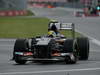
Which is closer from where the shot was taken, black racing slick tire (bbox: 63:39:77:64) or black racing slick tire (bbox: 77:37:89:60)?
black racing slick tire (bbox: 63:39:77:64)

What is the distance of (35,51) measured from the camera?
15.9 metres

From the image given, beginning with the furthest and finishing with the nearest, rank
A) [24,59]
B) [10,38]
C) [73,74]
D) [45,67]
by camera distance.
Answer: [10,38]
[24,59]
[45,67]
[73,74]

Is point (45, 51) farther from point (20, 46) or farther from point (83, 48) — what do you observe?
point (83, 48)

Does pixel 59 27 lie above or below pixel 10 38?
above

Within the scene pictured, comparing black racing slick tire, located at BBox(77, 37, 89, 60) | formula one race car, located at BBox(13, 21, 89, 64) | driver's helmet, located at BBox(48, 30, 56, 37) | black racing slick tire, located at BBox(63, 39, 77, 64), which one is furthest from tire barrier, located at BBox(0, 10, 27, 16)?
black racing slick tire, located at BBox(63, 39, 77, 64)

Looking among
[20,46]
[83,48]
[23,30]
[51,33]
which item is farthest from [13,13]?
[20,46]

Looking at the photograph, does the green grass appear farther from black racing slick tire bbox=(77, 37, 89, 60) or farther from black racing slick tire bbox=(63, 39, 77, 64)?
black racing slick tire bbox=(63, 39, 77, 64)

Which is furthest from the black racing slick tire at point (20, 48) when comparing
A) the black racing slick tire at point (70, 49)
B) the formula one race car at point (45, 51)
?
the black racing slick tire at point (70, 49)

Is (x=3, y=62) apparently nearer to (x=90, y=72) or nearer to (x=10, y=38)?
(x=90, y=72)

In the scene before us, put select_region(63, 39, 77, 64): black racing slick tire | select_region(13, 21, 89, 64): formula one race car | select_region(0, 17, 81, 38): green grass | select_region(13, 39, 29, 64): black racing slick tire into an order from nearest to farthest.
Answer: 1. select_region(13, 21, 89, 64): formula one race car
2. select_region(63, 39, 77, 64): black racing slick tire
3. select_region(13, 39, 29, 64): black racing slick tire
4. select_region(0, 17, 81, 38): green grass

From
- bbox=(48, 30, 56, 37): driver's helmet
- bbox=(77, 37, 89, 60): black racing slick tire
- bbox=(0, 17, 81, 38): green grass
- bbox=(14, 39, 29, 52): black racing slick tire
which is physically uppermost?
bbox=(48, 30, 56, 37): driver's helmet

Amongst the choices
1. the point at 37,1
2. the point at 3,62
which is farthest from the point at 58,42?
the point at 37,1

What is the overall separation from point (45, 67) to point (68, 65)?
896mm

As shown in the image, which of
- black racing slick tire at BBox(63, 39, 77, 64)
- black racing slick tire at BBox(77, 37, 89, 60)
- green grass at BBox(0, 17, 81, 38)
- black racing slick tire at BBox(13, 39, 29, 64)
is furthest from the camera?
green grass at BBox(0, 17, 81, 38)
